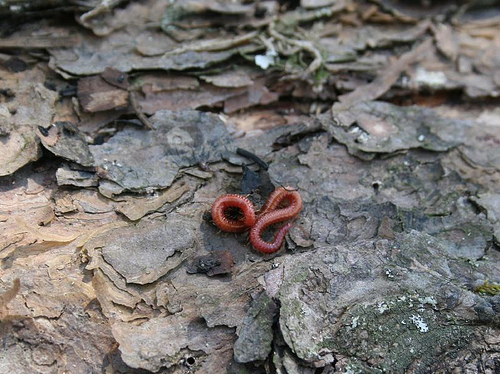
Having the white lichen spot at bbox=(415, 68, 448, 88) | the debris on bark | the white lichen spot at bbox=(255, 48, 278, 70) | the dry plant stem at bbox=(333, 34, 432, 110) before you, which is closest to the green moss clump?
the debris on bark

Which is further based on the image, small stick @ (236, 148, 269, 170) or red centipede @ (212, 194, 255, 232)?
small stick @ (236, 148, 269, 170)

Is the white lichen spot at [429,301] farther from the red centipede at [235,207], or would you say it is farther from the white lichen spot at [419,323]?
the red centipede at [235,207]

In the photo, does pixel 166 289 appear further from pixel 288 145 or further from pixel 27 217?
pixel 288 145

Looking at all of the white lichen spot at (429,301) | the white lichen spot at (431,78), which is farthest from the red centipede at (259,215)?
the white lichen spot at (431,78)

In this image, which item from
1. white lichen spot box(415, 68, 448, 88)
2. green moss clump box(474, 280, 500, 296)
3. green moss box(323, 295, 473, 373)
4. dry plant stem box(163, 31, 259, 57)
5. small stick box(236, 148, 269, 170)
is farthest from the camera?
white lichen spot box(415, 68, 448, 88)

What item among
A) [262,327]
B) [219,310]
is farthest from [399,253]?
[219,310]

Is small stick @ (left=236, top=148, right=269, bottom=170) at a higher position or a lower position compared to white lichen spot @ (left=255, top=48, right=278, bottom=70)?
lower

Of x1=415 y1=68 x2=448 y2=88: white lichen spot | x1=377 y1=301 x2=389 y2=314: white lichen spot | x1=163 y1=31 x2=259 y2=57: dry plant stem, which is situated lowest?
x1=377 y1=301 x2=389 y2=314: white lichen spot

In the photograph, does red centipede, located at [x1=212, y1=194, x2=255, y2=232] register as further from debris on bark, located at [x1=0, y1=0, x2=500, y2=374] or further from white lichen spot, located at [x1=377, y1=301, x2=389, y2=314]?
white lichen spot, located at [x1=377, y1=301, x2=389, y2=314]
